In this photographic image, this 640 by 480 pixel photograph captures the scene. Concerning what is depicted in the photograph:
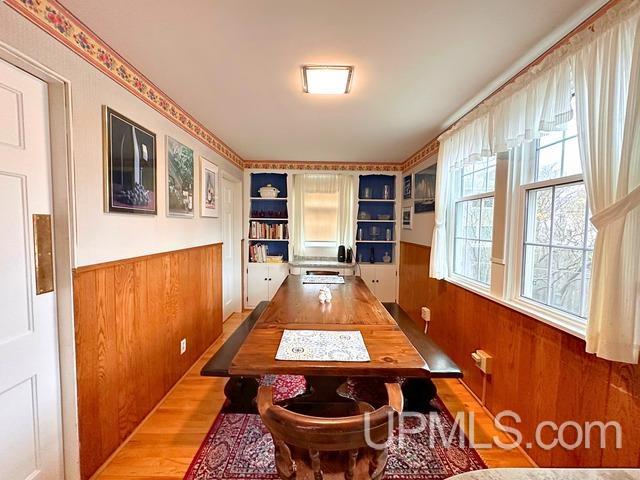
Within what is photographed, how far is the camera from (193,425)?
192 cm

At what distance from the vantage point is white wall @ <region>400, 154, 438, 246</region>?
323cm

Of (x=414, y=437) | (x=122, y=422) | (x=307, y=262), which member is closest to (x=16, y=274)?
→ (x=122, y=422)

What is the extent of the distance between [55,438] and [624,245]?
2.62m

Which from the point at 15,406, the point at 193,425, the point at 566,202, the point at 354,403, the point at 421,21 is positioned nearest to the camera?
the point at 15,406

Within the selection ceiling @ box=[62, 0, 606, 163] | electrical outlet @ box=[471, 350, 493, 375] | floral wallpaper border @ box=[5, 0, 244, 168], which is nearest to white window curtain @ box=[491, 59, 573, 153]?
ceiling @ box=[62, 0, 606, 163]

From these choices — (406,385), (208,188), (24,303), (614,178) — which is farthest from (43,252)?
(614,178)

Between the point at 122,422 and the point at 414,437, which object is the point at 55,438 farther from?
the point at 414,437

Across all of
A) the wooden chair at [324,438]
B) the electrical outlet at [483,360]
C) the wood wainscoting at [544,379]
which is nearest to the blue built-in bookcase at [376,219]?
the wood wainscoting at [544,379]

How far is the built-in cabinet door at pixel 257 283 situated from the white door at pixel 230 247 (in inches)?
6.9

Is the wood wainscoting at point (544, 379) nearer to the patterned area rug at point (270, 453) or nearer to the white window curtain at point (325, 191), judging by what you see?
the patterned area rug at point (270, 453)

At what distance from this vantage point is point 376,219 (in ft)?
15.2

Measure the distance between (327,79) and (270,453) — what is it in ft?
7.62

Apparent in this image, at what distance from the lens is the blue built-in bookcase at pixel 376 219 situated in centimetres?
457

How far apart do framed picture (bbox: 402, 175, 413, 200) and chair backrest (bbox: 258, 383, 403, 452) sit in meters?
3.49
